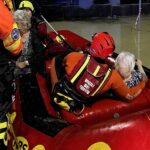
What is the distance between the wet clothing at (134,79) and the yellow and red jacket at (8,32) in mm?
1160

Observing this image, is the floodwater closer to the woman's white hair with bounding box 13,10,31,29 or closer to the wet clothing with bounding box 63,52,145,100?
the woman's white hair with bounding box 13,10,31,29

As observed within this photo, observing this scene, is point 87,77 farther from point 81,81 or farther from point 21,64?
point 21,64

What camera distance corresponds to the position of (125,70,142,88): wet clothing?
3176 millimetres

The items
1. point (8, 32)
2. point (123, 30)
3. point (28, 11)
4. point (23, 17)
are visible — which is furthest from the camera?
point (123, 30)

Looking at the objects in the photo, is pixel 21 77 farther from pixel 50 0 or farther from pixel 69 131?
pixel 50 0

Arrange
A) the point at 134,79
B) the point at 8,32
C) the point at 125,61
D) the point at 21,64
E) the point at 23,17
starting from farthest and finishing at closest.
A: the point at 23,17
the point at 21,64
the point at 134,79
the point at 125,61
the point at 8,32

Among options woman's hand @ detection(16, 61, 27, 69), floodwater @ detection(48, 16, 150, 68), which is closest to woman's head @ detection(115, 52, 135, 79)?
woman's hand @ detection(16, 61, 27, 69)

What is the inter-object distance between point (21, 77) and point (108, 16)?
18.7 ft

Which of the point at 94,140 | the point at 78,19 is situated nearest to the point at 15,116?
the point at 94,140

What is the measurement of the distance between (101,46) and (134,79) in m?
0.37

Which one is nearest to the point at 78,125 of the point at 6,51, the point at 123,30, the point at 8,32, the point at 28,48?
the point at 6,51

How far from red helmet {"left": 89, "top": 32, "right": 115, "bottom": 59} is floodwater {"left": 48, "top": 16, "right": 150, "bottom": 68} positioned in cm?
207

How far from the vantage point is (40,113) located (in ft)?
8.97

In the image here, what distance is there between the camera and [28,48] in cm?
375
